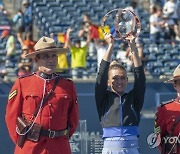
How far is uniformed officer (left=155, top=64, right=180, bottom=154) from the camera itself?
26.3ft

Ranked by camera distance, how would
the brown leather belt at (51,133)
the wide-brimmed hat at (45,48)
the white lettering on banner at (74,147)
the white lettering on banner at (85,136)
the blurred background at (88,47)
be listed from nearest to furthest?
the brown leather belt at (51,133), the wide-brimmed hat at (45,48), the white lettering on banner at (74,147), the white lettering on banner at (85,136), the blurred background at (88,47)

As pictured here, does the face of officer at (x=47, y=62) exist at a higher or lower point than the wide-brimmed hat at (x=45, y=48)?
lower

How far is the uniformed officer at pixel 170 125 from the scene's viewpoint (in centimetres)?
801

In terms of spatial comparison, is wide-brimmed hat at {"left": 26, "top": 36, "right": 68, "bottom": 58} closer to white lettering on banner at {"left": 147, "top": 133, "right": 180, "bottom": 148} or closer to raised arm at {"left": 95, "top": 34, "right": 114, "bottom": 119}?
raised arm at {"left": 95, "top": 34, "right": 114, "bottom": 119}

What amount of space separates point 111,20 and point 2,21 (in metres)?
2.97

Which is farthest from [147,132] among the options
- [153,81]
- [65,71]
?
[65,71]

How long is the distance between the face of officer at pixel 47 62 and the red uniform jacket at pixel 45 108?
128 millimetres

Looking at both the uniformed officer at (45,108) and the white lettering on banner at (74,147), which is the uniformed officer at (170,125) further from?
the white lettering on banner at (74,147)

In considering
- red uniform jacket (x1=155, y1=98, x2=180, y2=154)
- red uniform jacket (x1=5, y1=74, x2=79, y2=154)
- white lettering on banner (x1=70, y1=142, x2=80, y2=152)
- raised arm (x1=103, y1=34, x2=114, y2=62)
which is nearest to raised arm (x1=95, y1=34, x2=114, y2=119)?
raised arm (x1=103, y1=34, x2=114, y2=62)

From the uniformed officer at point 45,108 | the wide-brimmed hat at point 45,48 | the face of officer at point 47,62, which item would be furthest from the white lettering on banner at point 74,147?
the face of officer at point 47,62

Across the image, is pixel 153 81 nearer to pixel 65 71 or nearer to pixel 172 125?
pixel 65 71

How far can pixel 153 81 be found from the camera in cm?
1444

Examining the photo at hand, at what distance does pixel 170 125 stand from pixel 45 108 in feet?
4.31

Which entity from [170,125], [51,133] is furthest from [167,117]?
[51,133]
